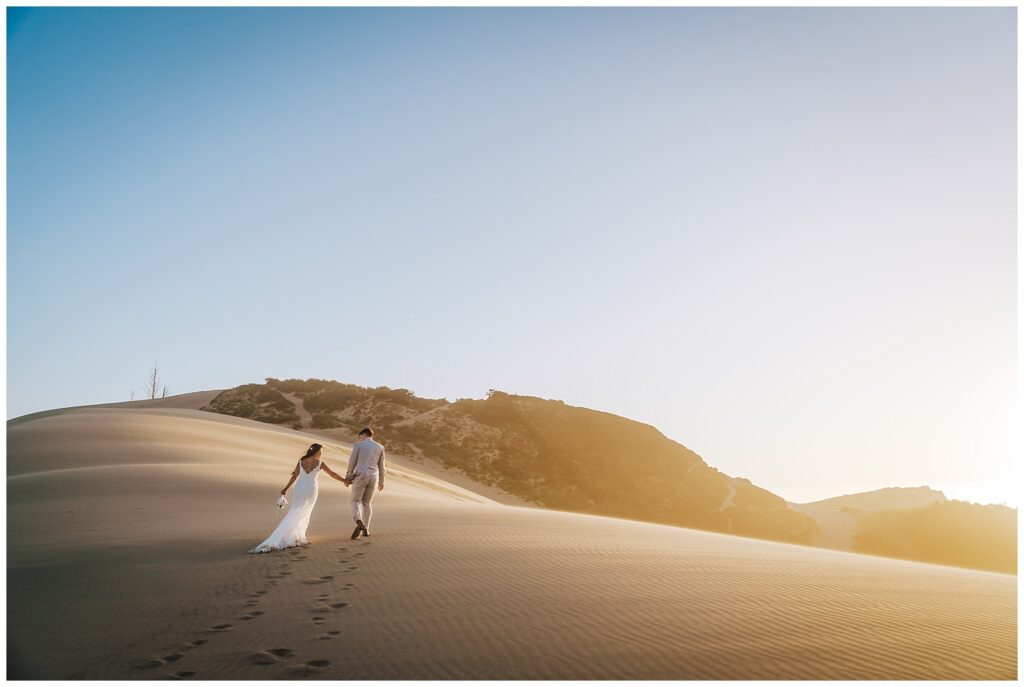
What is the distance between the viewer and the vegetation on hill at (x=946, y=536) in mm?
44812

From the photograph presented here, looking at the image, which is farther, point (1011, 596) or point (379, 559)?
point (379, 559)

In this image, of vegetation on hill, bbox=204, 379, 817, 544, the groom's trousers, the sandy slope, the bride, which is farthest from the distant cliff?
the bride

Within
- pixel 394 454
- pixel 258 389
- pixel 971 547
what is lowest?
pixel 971 547

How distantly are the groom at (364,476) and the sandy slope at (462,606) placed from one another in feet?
1.68

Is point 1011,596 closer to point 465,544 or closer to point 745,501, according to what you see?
point 465,544

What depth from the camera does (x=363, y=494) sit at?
39.7 feet

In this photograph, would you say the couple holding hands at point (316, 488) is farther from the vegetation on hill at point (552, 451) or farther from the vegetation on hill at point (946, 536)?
the vegetation on hill at point (946, 536)

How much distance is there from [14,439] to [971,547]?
5393 centimetres

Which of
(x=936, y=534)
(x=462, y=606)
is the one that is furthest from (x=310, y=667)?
(x=936, y=534)

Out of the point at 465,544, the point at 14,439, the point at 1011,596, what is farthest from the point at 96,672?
the point at 14,439

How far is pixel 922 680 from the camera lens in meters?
5.40

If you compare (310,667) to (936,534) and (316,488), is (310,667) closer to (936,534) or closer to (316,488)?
(316,488)

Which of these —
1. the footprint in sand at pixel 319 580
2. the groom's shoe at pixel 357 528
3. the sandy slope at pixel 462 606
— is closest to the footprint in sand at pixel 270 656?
the sandy slope at pixel 462 606

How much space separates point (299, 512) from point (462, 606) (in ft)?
16.0
